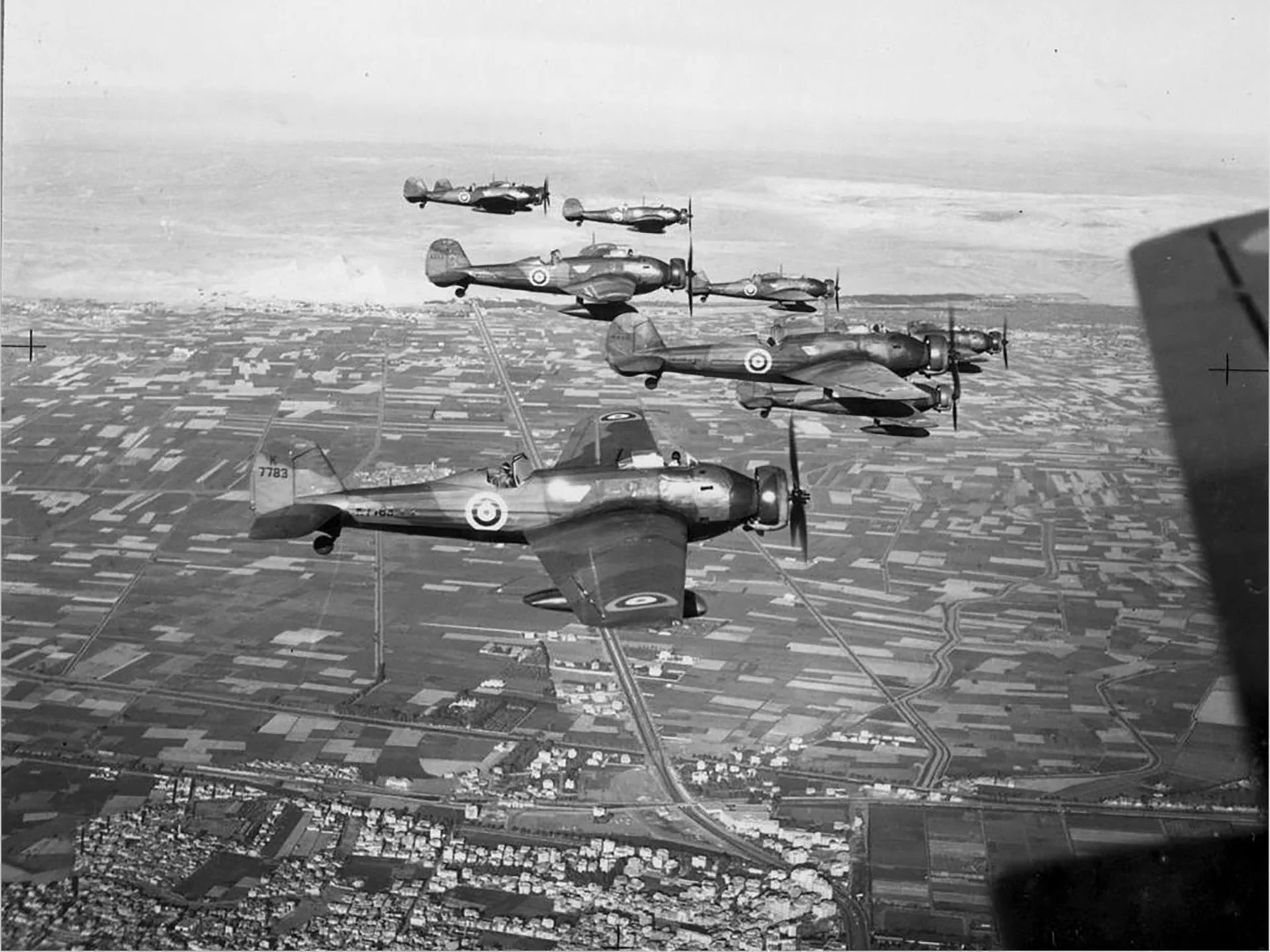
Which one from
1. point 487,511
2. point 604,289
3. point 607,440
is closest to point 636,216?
point 604,289

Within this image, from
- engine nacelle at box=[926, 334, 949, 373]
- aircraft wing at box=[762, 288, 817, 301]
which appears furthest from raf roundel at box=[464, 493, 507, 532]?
aircraft wing at box=[762, 288, 817, 301]

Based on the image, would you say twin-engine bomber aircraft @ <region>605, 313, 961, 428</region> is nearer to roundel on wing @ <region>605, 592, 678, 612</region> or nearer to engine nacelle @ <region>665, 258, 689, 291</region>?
engine nacelle @ <region>665, 258, 689, 291</region>

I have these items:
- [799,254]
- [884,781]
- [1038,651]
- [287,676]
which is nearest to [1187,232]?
[799,254]

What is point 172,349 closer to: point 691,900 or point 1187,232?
point 691,900

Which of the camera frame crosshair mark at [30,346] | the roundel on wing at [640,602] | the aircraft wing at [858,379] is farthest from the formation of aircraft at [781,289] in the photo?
the camera frame crosshair mark at [30,346]

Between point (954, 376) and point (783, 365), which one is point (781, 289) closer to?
point (783, 365)

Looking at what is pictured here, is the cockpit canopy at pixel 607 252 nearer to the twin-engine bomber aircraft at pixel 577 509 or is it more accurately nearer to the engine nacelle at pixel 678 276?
the engine nacelle at pixel 678 276
